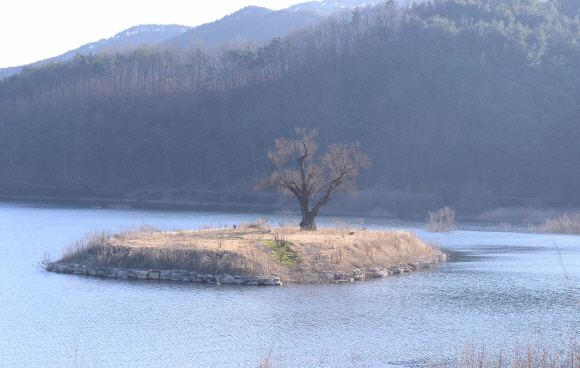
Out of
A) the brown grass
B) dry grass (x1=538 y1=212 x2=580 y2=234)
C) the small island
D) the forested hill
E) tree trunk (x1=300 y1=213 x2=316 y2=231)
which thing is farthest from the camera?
the forested hill

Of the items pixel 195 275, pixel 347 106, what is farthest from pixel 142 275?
pixel 347 106

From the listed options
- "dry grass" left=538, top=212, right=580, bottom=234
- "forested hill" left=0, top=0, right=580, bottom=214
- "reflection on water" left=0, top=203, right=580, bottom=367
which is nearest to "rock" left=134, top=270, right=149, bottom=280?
"reflection on water" left=0, top=203, right=580, bottom=367

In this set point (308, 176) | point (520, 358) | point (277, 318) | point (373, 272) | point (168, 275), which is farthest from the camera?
point (308, 176)

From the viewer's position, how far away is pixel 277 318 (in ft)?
62.0

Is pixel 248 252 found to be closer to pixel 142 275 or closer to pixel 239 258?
pixel 239 258

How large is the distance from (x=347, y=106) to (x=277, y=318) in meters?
87.1

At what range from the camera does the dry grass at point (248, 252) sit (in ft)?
84.1

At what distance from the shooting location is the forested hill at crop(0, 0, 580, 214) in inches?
3521

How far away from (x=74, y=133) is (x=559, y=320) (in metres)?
114

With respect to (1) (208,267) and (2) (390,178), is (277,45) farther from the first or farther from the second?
(1) (208,267)

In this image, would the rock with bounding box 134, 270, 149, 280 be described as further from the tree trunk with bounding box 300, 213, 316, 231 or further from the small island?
the tree trunk with bounding box 300, 213, 316, 231

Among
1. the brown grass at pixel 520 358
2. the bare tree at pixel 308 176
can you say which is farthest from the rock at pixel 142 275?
the brown grass at pixel 520 358

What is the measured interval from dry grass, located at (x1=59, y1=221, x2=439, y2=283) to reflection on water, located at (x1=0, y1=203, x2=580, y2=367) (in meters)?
1.56

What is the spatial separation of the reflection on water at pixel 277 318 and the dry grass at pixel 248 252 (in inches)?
61.3
